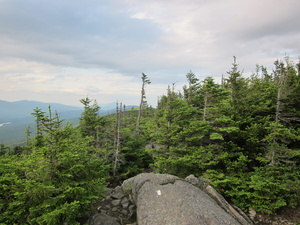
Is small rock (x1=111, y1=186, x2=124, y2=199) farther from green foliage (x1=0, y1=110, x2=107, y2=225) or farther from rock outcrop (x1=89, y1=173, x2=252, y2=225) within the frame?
green foliage (x1=0, y1=110, x2=107, y2=225)

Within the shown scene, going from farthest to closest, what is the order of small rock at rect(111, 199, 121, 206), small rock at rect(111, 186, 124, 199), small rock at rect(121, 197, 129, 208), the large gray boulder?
1. small rock at rect(111, 186, 124, 199)
2. small rock at rect(111, 199, 121, 206)
3. small rock at rect(121, 197, 129, 208)
4. the large gray boulder

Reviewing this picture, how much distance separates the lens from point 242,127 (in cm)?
1479

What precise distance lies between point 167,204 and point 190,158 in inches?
229

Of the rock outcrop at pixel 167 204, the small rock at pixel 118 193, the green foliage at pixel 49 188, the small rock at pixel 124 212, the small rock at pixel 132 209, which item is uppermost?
the green foliage at pixel 49 188

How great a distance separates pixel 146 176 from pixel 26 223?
6.86 meters

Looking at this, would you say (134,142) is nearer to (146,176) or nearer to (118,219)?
(146,176)

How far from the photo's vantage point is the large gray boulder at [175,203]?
294 inches

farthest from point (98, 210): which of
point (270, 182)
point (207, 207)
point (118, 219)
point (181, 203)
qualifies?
point (270, 182)

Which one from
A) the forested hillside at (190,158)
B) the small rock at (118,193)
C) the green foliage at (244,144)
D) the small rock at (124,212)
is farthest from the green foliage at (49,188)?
the green foliage at (244,144)

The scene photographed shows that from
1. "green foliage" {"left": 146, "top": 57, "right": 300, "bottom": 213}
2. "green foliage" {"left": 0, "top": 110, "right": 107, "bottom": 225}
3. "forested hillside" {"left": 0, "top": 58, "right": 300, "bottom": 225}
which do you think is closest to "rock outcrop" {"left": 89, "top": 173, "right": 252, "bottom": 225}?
"forested hillside" {"left": 0, "top": 58, "right": 300, "bottom": 225}

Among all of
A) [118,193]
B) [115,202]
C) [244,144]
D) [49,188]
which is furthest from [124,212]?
[244,144]

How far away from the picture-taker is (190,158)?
534 inches

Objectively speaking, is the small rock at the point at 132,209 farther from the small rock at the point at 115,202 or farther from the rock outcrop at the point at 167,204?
the small rock at the point at 115,202

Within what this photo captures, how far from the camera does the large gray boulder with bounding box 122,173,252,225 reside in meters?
7.47
